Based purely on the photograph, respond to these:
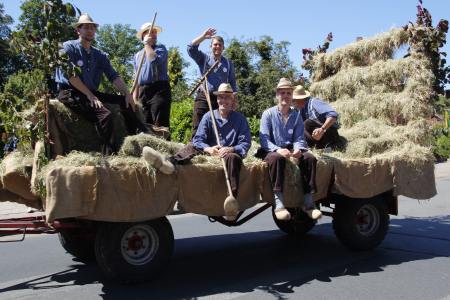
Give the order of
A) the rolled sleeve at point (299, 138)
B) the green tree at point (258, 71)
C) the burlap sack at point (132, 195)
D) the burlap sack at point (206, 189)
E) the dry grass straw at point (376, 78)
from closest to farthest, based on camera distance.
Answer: the burlap sack at point (132, 195)
the burlap sack at point (206, 189)
the rolled sleeve at point (299, 138)
the dry grass straw at point (376, 78)
the green tree at point (258, 71)

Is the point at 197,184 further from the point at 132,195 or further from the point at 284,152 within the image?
the point at 284,152

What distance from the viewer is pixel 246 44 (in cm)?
2581

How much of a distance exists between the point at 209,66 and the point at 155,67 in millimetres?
842

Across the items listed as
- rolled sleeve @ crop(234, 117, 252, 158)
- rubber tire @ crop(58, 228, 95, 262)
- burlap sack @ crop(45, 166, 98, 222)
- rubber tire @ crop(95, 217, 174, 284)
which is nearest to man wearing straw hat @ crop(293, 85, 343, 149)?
rolled sleeve @ crop(234, 117, 252, 158)

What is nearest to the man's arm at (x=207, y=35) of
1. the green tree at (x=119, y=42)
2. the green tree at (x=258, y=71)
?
the green tree at (x=258, y=71)

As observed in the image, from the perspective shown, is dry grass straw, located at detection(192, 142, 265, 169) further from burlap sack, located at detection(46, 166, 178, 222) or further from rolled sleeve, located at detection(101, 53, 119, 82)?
rolled sleeve, located at detection(101, 53, 119, 82)

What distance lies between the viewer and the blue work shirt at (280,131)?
6.42m

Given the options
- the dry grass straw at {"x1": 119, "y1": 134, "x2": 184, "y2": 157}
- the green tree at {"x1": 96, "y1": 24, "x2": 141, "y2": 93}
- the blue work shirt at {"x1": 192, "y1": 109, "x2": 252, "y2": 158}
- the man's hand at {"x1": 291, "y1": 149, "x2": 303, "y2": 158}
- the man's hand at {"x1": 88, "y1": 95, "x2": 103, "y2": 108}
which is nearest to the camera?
the dry grass straw at {"x1": 119, "y1": 134, "x2": 184, "y2": 157}

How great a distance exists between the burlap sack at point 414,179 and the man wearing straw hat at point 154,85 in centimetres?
330

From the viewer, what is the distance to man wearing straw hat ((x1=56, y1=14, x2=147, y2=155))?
5660 millimetres

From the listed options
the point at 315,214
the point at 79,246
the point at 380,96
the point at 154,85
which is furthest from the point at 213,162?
the point at 380,96

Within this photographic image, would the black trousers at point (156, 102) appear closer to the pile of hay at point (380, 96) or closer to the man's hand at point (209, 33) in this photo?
the man's hand at point (209, 33)

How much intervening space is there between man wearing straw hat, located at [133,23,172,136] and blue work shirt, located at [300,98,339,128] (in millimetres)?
2076

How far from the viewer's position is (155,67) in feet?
24.1
